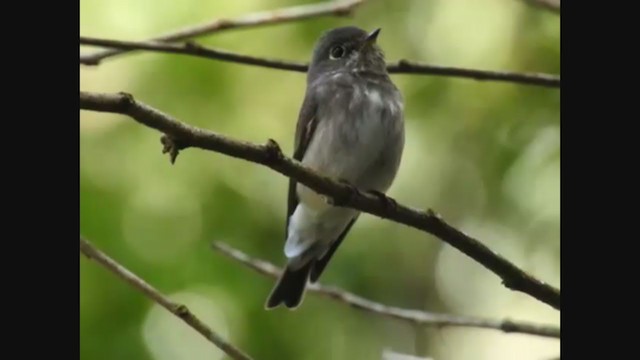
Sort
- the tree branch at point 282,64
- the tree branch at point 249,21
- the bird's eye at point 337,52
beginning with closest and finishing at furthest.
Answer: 1. the tree branch at point 282,64
2. the tree branch at point 249,21
3. the bird's eye at point 337,52

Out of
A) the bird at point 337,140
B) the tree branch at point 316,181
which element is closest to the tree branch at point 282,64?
the tree branch at point 316,181

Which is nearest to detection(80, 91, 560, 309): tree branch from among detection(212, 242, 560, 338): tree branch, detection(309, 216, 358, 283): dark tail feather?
detection(212, 242, 560, 338): tree branch

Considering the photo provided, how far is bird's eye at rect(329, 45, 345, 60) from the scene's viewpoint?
133 inches

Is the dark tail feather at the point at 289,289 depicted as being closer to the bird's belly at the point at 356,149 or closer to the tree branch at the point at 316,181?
the bird's belly at the point at 356,149

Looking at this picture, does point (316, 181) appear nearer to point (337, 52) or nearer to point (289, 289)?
point (289, 289)

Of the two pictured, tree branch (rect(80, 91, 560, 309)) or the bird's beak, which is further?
the bird's beak

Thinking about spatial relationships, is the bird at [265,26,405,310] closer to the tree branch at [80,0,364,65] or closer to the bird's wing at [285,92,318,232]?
the bird's wing at [285,92,318,232]

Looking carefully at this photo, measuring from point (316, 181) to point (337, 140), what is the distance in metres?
1.15

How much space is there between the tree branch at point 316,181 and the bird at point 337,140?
736 millimetres

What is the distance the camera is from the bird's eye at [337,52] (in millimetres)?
3381
